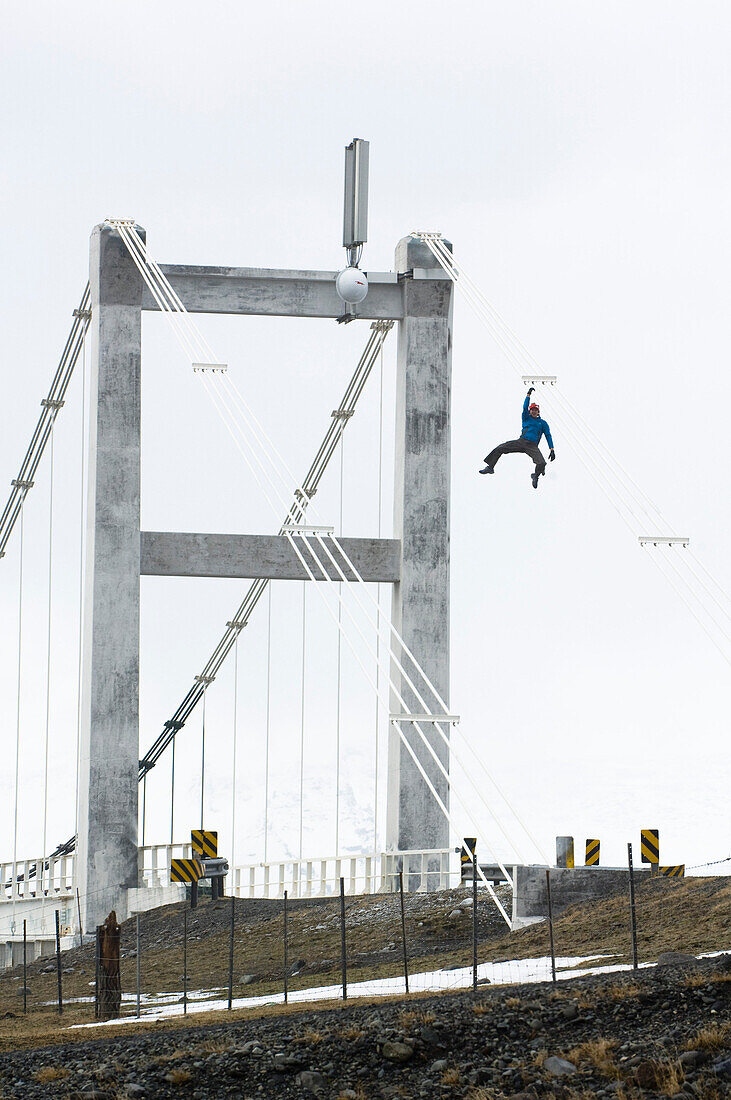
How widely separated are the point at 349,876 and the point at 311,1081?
1562 centimetres

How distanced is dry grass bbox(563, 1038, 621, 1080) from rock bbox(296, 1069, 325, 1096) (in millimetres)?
1775

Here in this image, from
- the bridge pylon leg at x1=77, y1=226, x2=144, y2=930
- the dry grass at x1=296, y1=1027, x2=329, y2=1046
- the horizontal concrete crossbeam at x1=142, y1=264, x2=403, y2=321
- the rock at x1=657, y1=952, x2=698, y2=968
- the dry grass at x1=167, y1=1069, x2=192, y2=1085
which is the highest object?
the horizontal concrete crossbeam at x1=142, y1=264, x2=403, y2=321

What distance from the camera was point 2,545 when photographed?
39281mm

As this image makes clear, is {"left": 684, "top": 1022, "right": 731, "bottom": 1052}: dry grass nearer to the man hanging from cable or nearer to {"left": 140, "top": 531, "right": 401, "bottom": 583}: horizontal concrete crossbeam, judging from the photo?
the man hanging from cable

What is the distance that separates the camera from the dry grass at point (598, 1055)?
13193 millimetres

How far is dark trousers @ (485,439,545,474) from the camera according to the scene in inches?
1027

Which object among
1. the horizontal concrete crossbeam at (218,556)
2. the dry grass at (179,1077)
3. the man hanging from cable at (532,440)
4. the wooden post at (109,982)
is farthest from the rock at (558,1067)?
the horizontal concrete crossbeam at (218,556)

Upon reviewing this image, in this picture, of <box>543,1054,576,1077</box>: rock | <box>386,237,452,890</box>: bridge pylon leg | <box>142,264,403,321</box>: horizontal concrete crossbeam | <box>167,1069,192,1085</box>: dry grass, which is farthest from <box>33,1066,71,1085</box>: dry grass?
<box>142,264,403,321</box>: horizontal concrete crossbeam

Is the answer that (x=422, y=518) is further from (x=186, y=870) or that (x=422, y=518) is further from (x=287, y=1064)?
(x=287, y=1064)

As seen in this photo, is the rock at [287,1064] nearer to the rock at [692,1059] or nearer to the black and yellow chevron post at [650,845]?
the rock at [692,1059]

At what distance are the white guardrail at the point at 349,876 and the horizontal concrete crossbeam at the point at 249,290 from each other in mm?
9044

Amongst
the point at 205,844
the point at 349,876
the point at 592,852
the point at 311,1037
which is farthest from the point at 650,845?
the point at 311,1037

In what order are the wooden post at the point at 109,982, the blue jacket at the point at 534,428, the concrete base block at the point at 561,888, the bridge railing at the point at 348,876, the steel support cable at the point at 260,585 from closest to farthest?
1. the wooden post at the point at 109,982
2. the concrete base block at the point at 561,888
3. the blue jacket at the point at 534,428
4. the bridge railing at the point at 348,876
5. the steel support cable at the point at 260,585

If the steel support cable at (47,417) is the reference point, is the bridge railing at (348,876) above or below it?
below
